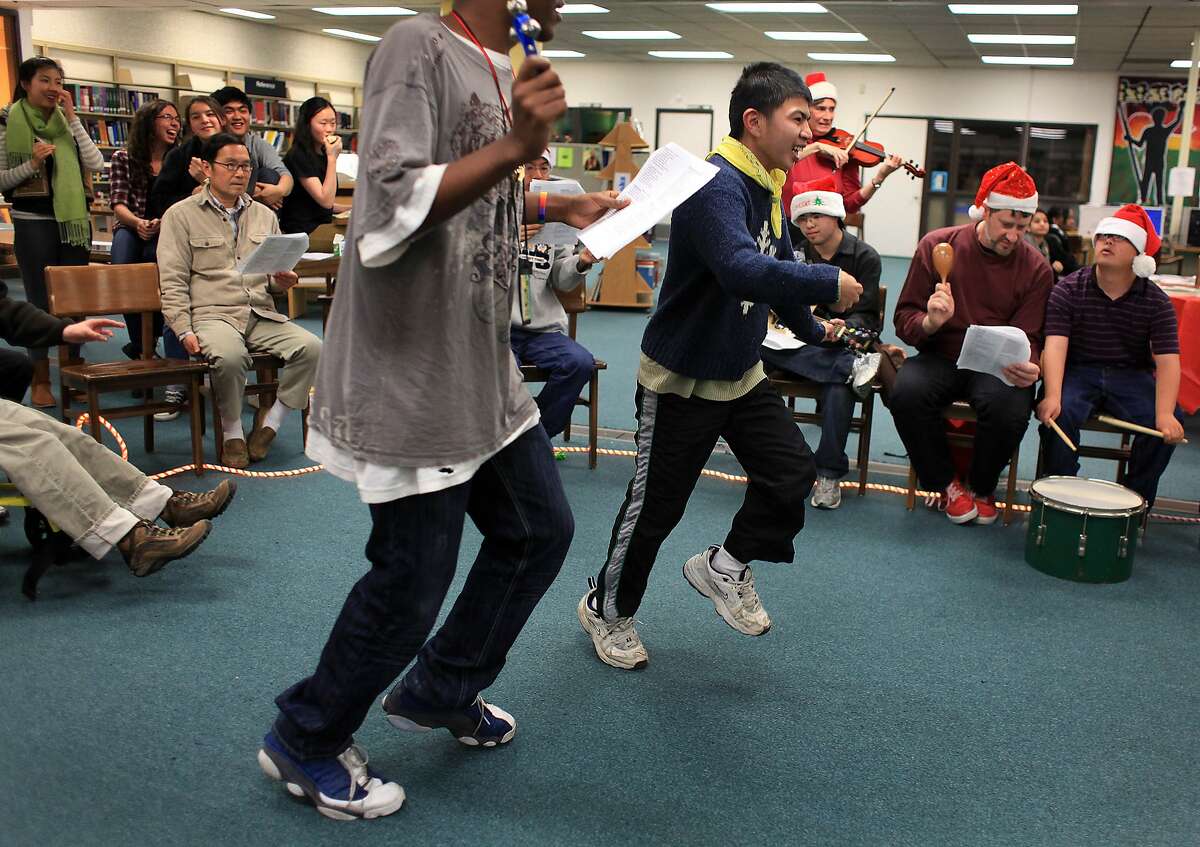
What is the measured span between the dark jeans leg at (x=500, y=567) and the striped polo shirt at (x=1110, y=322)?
2.58 meters

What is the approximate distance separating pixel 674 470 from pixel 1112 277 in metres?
2.14

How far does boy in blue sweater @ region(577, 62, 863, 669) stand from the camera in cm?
226

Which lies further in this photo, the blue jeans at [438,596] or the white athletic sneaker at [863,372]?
the white athletic sneaker at [863,372]

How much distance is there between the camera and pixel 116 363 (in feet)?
13.3

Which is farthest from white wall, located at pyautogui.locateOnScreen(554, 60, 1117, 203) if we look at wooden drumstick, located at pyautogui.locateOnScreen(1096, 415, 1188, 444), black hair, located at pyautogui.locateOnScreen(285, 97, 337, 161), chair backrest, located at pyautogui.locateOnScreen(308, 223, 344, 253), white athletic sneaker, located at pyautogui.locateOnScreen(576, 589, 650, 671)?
white athletic sneaker, located at pyautogui.locateOnScreen(576, 589, 650, 671)

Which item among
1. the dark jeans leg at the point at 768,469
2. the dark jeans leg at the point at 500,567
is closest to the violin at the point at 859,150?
the dark jeans leg at the point at 768,469

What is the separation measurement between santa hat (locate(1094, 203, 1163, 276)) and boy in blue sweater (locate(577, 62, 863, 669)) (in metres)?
1.70

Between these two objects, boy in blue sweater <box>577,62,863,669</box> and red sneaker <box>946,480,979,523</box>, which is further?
red sneaker <box>946,480,979,523</box>

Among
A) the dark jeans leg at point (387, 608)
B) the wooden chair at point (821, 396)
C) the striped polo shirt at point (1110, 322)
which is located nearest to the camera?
the dark jeans leg at point (387, 608)

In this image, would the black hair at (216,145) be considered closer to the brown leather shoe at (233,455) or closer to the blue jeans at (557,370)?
the brown leather shoe at (233,455)

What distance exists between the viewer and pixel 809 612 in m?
2.94

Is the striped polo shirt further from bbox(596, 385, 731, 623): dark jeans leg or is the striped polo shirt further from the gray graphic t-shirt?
the gray graphic t-shirt

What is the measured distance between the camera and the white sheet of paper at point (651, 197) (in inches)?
71.2

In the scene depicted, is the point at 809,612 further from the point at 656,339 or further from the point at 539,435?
the point at 539,435
